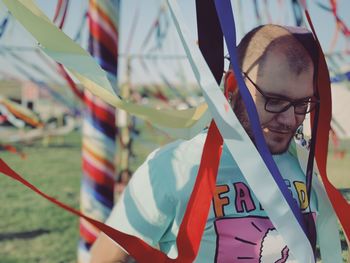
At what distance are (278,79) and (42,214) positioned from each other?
3.96 m

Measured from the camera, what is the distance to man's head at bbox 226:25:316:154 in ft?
3.38

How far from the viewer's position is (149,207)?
1057mm

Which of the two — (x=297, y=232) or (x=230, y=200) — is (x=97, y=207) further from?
(x=297, y=232)

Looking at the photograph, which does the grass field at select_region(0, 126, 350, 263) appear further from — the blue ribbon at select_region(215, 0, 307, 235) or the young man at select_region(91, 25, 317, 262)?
the blue ribbon at select_region(215, 0, 307, 235)

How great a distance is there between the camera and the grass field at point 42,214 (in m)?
3.38

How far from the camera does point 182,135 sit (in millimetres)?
963

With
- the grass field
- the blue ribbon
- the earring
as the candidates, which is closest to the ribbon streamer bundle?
the blue ribbon

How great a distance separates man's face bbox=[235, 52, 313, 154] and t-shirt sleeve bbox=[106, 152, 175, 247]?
0.74 ft

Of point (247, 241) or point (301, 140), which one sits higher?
point (301, 140)

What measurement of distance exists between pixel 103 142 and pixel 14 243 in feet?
6.77

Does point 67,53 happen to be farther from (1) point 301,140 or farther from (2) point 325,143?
(1) point 301,140

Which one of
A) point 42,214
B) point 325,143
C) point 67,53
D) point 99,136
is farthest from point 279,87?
point 42,214

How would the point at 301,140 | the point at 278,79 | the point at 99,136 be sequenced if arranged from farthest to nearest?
the point at 99,136 < the point at 301,140 < the point at 278,79

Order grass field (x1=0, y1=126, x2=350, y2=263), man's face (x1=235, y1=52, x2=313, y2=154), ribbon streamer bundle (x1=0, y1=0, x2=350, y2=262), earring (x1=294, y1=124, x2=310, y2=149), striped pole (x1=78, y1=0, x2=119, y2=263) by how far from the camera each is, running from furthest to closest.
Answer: grass field (x1=0, y1=126, x2=350, y2=263)
striped pole (x1=78, y1=0, x2=119, y2=263)
earring (x1=294, y1=124, x2=310, y2=149)
man's face (x1=235, y1=52, x2=313, y2=154)
ribbon streamer bundle (x1=0, y1=0, x2=350, y2=262)
